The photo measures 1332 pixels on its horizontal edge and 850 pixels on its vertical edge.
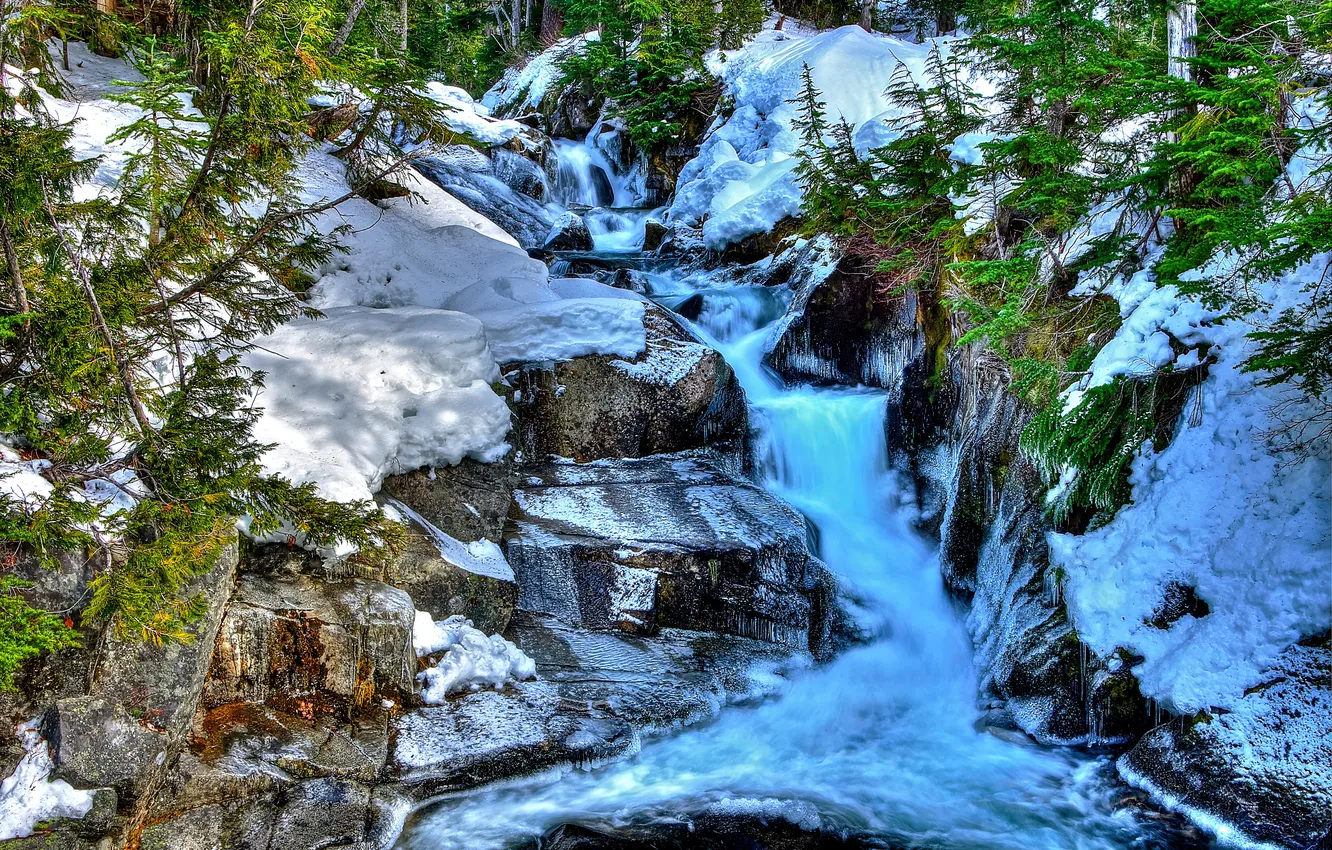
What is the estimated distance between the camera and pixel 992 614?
7.21m

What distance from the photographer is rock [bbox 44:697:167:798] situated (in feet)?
13.2

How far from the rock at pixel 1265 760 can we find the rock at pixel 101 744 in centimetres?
599

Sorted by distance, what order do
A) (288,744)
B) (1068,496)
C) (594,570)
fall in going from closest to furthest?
(288,744)
(1068,496)
(594,570)

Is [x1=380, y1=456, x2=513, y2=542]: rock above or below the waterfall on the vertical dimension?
below

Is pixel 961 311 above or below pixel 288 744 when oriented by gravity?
above

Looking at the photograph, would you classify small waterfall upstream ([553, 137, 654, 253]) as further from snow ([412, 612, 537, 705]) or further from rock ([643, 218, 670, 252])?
snow ([412, 612, 537, 705])

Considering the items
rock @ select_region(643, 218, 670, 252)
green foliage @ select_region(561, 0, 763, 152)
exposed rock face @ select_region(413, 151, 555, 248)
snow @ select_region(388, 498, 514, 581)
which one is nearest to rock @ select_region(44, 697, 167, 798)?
snow @ select_region(388, 498, 514, 581)

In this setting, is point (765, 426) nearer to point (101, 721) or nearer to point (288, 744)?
point (288, 744)

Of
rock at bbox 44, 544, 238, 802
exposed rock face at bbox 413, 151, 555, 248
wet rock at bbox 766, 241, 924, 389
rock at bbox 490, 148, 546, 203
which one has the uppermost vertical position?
rock at bbox 490, 148, 546, 203

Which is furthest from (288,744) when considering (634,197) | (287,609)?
(634,197)

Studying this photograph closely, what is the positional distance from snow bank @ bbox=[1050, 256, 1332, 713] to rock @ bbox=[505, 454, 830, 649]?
2.38m

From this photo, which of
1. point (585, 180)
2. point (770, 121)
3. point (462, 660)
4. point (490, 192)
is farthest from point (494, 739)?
point (585, 180)

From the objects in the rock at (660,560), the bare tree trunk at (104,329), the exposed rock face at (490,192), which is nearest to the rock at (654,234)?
the exposed rock face at (490,192)

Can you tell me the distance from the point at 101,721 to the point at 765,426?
7.00 metres
